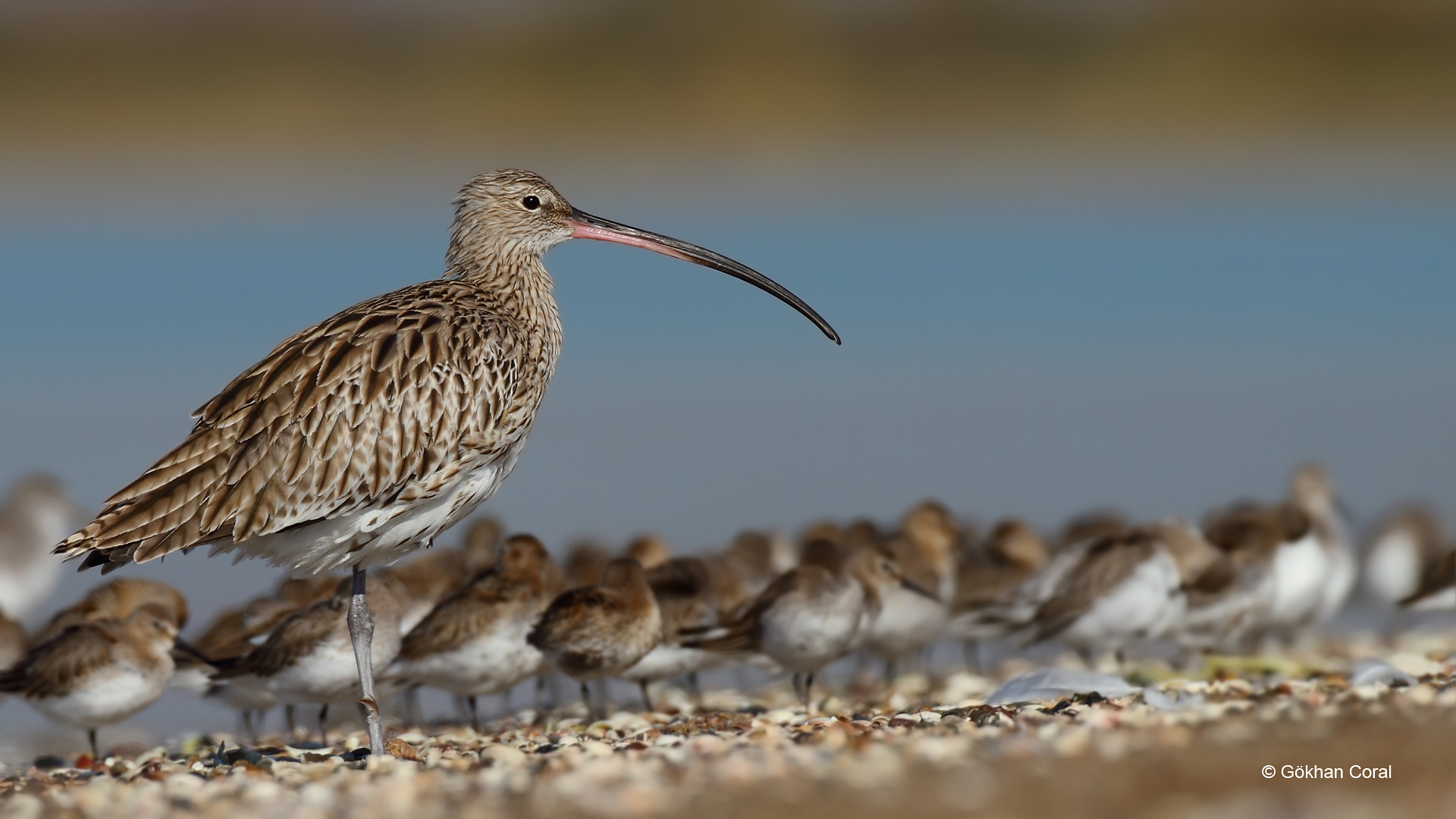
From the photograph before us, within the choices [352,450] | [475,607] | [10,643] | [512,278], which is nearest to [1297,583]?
[475,607]

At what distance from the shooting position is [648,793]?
644cm

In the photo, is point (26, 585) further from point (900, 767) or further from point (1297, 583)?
point (900, 767)

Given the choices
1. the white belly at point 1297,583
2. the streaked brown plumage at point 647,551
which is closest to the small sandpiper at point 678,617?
the streaked brown plumage at point 647,551

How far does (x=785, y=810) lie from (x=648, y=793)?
1.59 ft

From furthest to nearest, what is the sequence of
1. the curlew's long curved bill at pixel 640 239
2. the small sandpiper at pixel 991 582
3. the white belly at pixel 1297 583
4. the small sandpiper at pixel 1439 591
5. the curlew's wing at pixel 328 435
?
the white belly at pixel 1297 583 → the small sandpiper at pixel 991 582 → the small sandpiper at pixel 1439 591 → the curlew's long curved bill at pixel 640 239 → the curlew's wing at pixel 328 435

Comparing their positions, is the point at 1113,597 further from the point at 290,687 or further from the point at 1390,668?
the point at 290,687

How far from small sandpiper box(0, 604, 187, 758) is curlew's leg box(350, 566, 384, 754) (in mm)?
1679

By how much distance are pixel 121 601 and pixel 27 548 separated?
3128 mm

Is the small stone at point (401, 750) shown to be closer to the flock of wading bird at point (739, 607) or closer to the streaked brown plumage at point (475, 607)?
the flock of wading bird at point (739, 607)

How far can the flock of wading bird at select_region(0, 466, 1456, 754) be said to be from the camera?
998 cm

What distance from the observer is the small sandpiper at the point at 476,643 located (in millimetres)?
10203

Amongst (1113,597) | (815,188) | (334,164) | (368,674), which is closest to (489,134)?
(334,164)

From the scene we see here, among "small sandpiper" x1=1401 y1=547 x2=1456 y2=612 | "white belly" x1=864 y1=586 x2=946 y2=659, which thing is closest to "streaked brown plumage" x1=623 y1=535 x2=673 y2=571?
"white belly" x1=864 y1=586 x2=946 y2=659

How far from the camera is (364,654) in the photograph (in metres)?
8.70
